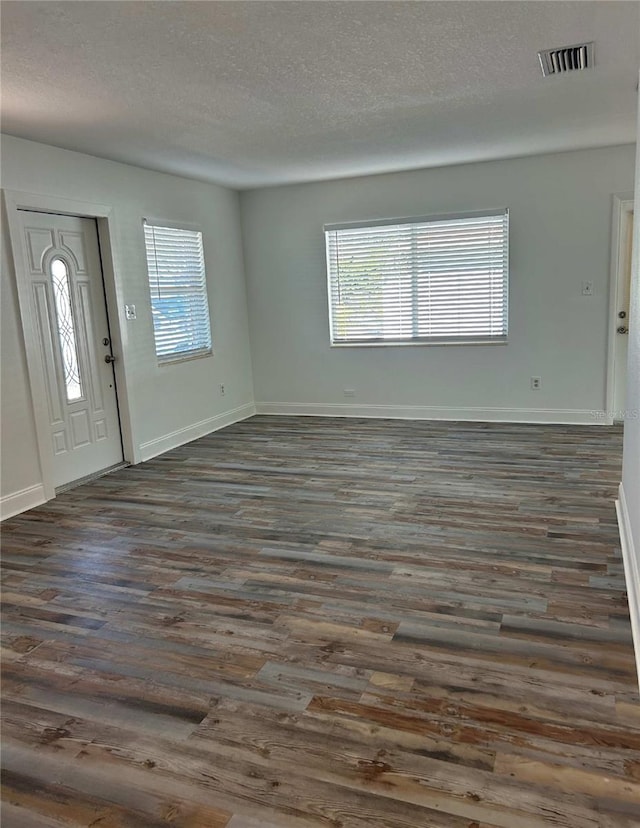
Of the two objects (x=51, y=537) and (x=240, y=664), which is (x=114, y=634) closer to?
(x=240, y=664)

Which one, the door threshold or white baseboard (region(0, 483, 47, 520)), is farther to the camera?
the door threshold

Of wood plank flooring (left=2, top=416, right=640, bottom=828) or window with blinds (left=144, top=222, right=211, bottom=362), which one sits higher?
window with blinds (left=144, top=222, right=211, bottom=362)

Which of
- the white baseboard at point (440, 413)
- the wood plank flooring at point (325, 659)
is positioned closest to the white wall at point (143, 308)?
the white baseboard at point (440, 413)

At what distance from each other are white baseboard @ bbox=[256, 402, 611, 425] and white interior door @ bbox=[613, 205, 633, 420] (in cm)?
27

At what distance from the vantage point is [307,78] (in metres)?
3.35

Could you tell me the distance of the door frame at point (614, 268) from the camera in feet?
18.6

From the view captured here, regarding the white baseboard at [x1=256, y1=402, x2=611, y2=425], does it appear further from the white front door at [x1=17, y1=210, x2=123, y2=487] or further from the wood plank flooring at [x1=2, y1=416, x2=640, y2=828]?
the white front door at [x1=17, y1=210, x2=123, y2=487]

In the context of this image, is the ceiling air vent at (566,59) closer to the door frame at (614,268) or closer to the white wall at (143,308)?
the door frame at (614,268)

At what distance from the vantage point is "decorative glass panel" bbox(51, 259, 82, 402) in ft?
15.8

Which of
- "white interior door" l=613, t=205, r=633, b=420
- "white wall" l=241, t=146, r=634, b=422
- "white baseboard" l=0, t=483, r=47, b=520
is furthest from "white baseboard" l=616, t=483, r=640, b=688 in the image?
"white baseboard" l=0, t=483, r=47, b=520

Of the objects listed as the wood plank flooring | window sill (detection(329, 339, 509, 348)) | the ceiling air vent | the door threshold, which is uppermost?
the ceiling air vent

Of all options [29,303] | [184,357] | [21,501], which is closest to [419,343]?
[184,357]

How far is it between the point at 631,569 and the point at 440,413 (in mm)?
3995

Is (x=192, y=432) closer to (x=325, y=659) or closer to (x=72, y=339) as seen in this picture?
(x=72, y=339)
